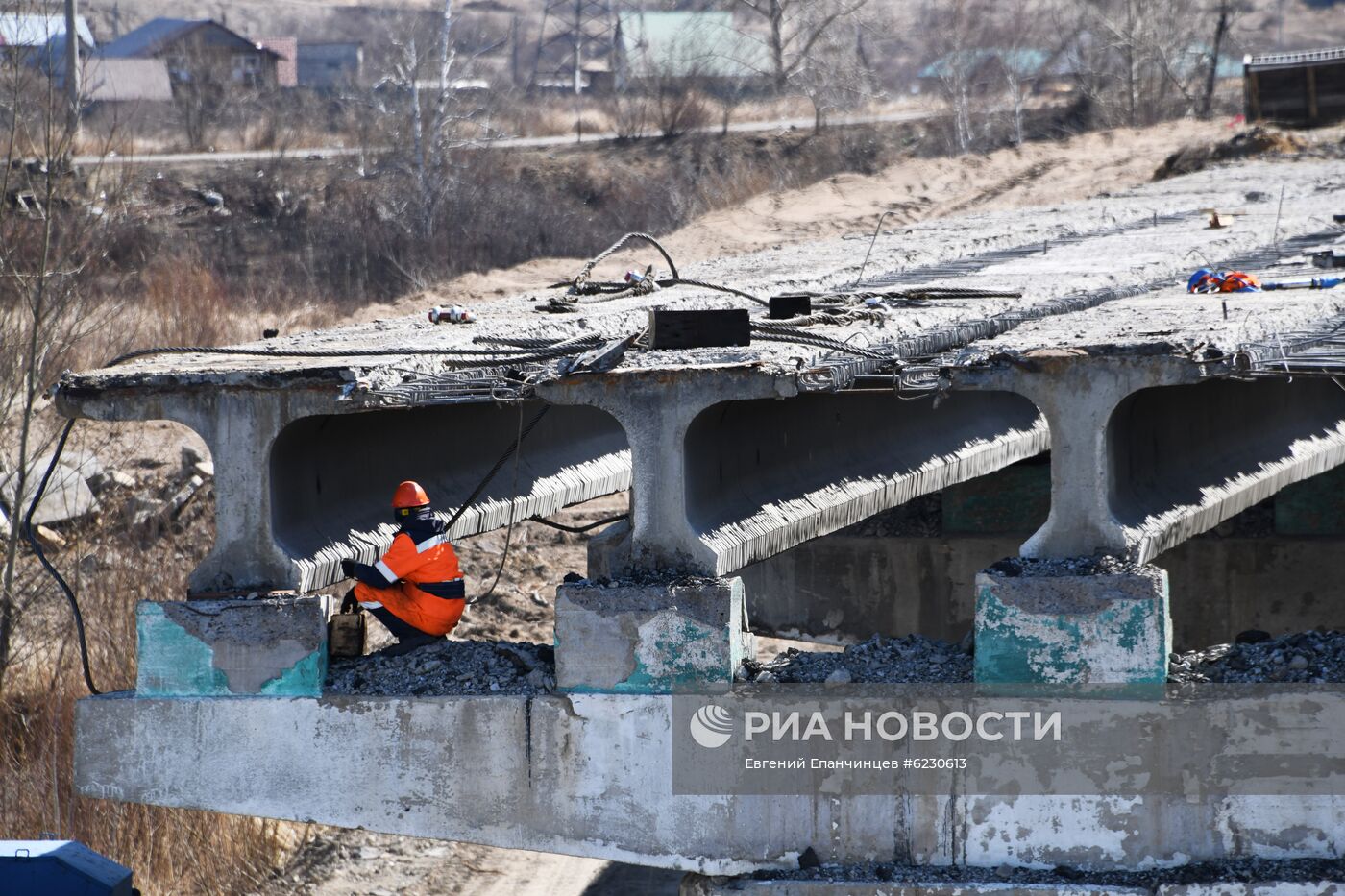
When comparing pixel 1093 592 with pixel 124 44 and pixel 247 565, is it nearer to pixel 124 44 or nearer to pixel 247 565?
pixel 247 565

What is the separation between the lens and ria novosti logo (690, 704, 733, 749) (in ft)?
25.6

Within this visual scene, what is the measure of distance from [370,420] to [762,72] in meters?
43.4

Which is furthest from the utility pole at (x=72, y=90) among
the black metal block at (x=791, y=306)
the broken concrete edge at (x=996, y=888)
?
the broken concrete edge at (x=996, y=888)

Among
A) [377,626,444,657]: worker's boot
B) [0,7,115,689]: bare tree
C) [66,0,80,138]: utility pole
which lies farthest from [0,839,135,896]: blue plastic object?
[66,0,80,138]: utility pole

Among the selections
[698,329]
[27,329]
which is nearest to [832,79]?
[27,329]

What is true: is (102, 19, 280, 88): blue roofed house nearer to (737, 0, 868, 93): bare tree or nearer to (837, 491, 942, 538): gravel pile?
(737, 0, 868, 93): bare tree

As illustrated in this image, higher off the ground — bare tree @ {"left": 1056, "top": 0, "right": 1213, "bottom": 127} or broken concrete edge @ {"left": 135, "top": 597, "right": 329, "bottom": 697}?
bare tree @ {"left": 1056, "top": 0, "right": 1213, "bottom": 127}

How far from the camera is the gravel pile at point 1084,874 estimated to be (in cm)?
738

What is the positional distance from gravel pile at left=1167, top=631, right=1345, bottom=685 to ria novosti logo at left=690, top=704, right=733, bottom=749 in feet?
6.70

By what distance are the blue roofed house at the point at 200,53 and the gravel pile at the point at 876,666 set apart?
45.0m

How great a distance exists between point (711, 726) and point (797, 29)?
5070cm

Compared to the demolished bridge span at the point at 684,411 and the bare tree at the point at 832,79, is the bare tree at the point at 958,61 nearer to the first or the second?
the bare tree at the point at 832,79

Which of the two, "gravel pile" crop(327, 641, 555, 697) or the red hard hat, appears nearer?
"gravel pile" crop(327, 641, 555, 697)

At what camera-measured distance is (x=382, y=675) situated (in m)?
8.22
